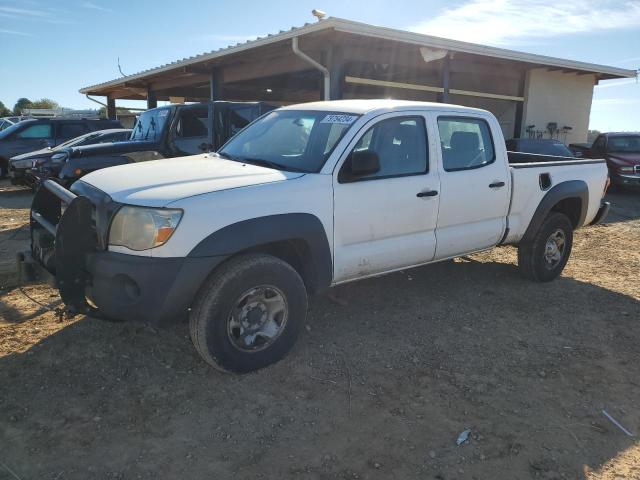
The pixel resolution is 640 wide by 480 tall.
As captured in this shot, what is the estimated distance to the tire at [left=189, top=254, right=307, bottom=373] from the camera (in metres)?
3.25

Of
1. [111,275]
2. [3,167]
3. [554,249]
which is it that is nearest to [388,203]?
[111,275]

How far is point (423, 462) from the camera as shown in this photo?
8.89 ft

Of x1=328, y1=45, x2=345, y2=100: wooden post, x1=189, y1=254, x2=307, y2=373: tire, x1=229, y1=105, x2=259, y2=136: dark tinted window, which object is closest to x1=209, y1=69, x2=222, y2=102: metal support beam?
x1=328, y1=45, x2=345, y2=100: wooden post

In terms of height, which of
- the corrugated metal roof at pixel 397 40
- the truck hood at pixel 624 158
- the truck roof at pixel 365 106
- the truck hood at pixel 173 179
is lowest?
the truck hood at pixel 624 158

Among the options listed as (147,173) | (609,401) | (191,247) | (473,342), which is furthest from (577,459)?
(147,173)

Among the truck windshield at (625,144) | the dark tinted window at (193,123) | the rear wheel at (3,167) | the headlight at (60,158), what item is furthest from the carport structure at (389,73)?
the rear wheel at (3,167)

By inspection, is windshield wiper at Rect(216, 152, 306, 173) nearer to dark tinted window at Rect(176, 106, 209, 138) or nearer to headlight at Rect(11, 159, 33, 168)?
dark tinted window at Rect(176, 106, 209, 138)

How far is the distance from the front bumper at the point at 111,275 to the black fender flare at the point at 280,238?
3.3 inches

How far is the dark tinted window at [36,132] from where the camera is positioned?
14312 mm

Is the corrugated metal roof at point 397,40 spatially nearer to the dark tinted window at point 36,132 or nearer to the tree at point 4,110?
the dark tinted window at point 36,132

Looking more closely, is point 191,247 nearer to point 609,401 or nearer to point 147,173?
point 147,173

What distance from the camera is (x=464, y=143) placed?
4.70 metres

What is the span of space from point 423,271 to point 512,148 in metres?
7.08

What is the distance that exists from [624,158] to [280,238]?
1295 centimetres
